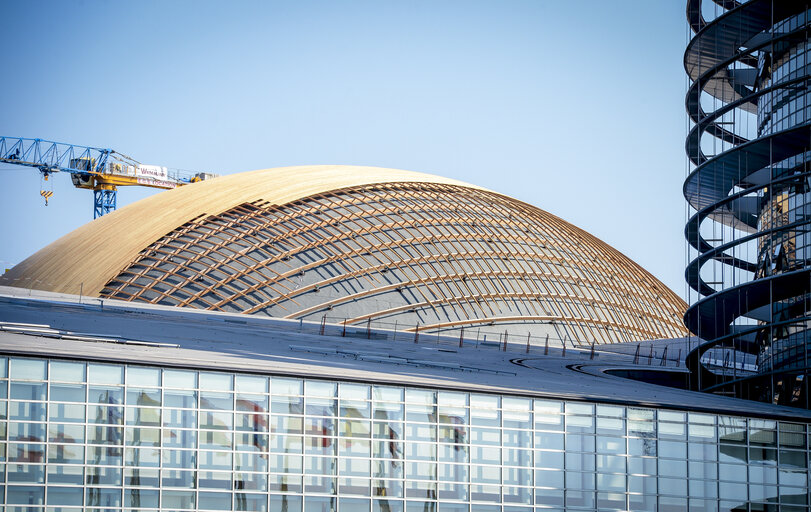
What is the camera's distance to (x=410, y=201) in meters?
70.8

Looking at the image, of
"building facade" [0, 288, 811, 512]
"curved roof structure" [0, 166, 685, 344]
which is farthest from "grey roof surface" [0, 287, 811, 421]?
"curved roof structure" [0, 166, 685, 344]

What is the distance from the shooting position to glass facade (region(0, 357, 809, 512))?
3008cm

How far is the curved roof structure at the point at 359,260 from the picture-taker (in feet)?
191

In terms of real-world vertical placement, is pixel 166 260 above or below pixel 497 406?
above

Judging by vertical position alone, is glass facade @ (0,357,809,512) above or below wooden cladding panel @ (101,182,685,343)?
below

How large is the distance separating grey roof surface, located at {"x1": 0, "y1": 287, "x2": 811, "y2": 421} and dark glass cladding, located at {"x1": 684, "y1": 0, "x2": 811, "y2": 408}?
409cm

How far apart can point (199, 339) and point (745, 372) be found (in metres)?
25.4

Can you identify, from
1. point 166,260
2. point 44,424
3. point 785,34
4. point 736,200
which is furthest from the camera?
point 166,260

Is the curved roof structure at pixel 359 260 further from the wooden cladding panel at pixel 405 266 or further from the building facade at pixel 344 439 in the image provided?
the building facade at pixel 344 439

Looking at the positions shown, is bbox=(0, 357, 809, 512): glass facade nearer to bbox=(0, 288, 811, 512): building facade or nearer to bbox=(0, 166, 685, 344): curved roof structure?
bbox=(0, 288, 811, 512): building facade

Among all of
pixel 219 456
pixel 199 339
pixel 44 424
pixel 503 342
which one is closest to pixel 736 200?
pixel 503 342

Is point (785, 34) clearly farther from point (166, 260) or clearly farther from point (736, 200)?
point (166, 260)

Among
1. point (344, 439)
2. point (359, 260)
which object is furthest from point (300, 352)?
point (359, 260)

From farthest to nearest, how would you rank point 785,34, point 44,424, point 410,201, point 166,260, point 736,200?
point 410,201, point 166,260, point 736,200, point 785,34, point 44,424
